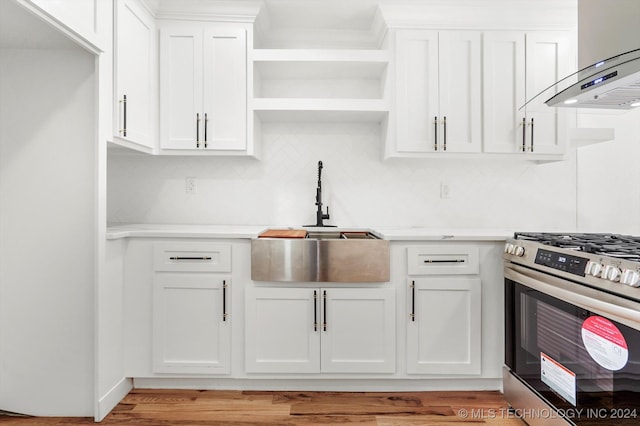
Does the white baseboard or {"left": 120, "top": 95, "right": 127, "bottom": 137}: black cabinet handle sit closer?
the white baseboard

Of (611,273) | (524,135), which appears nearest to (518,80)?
(524,135)

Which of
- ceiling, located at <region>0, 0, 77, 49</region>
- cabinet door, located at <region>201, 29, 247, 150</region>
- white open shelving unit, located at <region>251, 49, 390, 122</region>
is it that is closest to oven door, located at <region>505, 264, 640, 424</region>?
white open shelving unit, located at <region>251, 49, 390, 122</region>

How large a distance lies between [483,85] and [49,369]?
2978mm

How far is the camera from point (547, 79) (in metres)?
2.54

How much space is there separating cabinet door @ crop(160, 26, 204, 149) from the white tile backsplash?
1.33 ft

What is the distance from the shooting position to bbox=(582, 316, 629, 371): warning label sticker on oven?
1308 millimetres

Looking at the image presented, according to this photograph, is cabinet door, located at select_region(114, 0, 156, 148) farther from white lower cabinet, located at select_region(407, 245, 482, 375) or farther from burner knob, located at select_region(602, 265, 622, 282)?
burner knob, located at select_region(602, 265, 622, 282)

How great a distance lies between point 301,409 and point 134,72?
2119 mm

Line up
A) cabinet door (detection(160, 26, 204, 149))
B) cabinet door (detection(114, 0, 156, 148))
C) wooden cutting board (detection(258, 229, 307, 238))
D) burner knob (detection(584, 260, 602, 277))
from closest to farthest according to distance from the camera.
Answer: burner knob (detection(584, 260, 602, 277)) → cabinet door (detection(114, 0, 156, 148)) → wooden cutting board (detection(258, 229, 307, 238)) → cabinet door (detection(160, 26, 204, 149))

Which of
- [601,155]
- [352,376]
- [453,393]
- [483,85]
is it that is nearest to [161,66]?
[483,85]

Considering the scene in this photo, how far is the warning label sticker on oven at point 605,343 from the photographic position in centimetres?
131

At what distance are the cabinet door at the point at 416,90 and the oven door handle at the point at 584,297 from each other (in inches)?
40.6

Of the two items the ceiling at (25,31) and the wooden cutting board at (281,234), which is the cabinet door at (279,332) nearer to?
the wooden cutting board at (281,234)

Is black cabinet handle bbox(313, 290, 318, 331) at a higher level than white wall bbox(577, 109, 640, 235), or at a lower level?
lower
